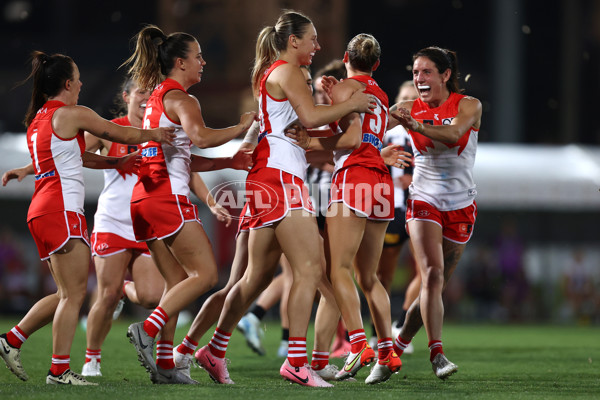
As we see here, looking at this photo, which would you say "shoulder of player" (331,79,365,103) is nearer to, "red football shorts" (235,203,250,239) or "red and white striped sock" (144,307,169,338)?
"red football shorts" (235,203,250,239)

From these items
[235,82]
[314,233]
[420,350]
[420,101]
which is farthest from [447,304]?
[314,233]

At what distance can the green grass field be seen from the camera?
4812 mm

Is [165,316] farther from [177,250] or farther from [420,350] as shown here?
[420,350]

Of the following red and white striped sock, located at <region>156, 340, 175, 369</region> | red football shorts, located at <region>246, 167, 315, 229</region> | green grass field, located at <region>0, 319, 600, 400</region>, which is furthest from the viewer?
red and white striped sock, located at <region>156, 340, 175, 369</region>

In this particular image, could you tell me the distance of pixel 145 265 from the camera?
6.66 m

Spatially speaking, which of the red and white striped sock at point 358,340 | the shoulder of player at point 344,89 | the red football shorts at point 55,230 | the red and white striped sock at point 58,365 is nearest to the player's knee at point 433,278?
the red and white striped sock at point 358,340

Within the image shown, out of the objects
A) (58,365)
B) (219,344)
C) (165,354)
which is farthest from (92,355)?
(219,344)

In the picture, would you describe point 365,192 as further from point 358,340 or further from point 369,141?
point 358,340

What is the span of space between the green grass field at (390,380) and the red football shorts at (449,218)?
105 cm

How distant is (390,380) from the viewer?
19.4 feet

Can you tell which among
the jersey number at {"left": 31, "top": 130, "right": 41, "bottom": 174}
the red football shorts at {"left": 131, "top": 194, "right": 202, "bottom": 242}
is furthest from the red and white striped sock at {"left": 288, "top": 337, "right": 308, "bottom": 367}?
the jersey number at {"left": 31, "top": 130, "right": 41, "bottom": 174}

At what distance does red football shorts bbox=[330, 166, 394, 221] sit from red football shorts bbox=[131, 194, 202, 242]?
98cm

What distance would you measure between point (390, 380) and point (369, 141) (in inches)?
65.8

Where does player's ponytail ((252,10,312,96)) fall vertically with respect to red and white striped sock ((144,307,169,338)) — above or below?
above
